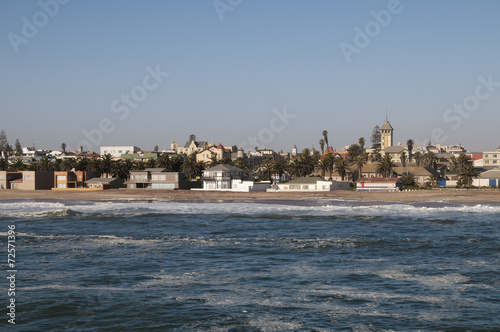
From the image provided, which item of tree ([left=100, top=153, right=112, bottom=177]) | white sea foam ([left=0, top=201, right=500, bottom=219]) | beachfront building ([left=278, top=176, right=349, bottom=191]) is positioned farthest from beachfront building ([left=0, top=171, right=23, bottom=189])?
beachfront building ([left=278, top=176, right=349, bottom=191])

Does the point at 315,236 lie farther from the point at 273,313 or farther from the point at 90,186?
the point at 90,186

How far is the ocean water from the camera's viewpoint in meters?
18.8

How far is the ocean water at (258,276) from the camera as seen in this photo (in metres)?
18.8

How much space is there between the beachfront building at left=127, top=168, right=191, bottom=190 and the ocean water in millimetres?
62834

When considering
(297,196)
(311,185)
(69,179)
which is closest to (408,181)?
(311,185)

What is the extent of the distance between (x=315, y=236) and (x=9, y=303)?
24.1 metres

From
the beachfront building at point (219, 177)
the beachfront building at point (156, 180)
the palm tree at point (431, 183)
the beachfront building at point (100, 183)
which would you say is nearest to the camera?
the beachfront building at point (100, 183)

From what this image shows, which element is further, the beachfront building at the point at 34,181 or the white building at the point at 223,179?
the white building at the point at 223,179

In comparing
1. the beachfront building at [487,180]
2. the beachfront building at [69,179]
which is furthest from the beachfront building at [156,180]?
the beachfront building at [487,180]

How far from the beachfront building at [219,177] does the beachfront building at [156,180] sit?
592cm

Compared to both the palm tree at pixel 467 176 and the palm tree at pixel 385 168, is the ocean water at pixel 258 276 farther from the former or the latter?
the palm tree at pixel 385 168

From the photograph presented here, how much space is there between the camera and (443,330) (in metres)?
17.4

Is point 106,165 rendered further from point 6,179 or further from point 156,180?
point 6,179

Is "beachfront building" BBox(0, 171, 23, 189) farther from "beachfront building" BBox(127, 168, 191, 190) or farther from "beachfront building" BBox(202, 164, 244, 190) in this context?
"beachfront building" BBox(202, 164, 244, 190)
